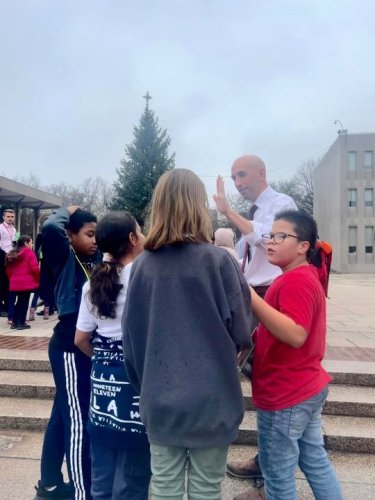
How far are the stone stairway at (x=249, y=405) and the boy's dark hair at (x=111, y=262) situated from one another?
7.25 ft

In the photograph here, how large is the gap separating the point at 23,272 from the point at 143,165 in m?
28.9

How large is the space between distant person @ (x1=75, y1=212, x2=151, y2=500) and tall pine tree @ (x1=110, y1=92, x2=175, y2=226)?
31.2 meters

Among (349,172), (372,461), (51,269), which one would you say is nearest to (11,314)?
(51,269)

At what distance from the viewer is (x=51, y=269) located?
2.64 metres

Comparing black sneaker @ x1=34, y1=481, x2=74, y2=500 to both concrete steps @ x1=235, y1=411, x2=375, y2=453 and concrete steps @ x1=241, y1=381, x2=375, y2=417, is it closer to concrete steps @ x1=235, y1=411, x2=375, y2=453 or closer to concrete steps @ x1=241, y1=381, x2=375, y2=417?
concrete steps @ x1=235, y1=411, x2=375, y2=453

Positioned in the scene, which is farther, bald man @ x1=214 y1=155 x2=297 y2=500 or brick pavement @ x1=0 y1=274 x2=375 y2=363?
brick pavement @ x1=0 y1=274 x2=375 y2=363

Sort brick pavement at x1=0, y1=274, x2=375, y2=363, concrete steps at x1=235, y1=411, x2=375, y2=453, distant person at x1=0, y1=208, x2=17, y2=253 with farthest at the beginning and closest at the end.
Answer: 1. distant person at x1=0, y1=208, x2=17, y2=253
2. brick pavement at x1=0, y1=274, x2=375, y2=363
3. concrete steps at x1=235, y1=411, x2=375, y2=453

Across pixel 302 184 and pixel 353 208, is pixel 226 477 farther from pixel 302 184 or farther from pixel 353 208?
pixel 302 184

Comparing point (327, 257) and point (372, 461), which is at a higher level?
point (327, 257)

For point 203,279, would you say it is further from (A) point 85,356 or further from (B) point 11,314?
(B) point 11,314

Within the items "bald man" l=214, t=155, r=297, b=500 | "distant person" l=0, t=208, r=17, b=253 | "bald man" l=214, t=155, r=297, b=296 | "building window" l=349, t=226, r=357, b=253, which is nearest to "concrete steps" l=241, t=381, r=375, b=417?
"bald man" l=214, t=155, r=297, b=500

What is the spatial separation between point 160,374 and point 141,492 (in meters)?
0.76

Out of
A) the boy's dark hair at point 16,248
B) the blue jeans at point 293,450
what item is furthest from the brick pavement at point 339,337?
the blue jeans at point 293,450

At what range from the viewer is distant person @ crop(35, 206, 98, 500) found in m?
2.52
